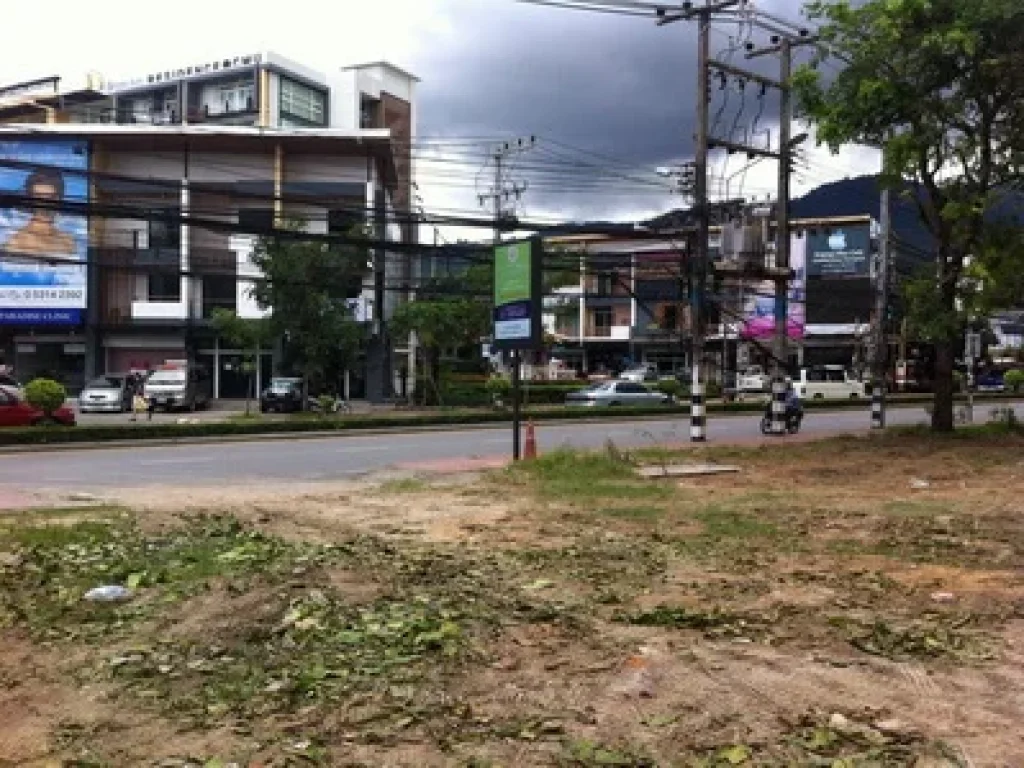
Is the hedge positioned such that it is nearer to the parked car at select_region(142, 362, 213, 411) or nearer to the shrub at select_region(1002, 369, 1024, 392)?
the parked car at select_region(142, 362, 213, 411)

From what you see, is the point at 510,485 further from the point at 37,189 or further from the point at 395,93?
the point at 395,93

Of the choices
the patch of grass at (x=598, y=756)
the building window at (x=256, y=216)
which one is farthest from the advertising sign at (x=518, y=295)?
the building window at (x=256, y=216)

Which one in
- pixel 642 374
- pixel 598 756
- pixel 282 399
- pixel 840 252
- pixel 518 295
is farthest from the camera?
pixel 840 252

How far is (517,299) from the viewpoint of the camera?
18.7m

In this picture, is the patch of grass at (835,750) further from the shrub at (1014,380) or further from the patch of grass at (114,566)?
the shrub at (1014,380)

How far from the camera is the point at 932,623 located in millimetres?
6406

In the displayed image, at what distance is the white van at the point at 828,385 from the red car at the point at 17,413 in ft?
118

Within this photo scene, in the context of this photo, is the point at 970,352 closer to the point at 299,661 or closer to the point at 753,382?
the point at 753,382

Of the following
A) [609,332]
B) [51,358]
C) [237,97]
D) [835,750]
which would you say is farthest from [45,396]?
[609,332]

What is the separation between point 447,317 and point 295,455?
20.9 meters

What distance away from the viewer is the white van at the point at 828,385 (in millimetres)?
53406

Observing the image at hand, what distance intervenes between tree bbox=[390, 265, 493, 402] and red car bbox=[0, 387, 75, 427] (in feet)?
55.0

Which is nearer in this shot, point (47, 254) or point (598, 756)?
point (598, 756)

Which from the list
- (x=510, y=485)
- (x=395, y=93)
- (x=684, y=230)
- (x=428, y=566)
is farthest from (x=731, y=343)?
(x=428, y=566)
